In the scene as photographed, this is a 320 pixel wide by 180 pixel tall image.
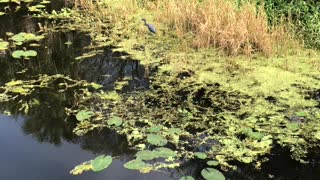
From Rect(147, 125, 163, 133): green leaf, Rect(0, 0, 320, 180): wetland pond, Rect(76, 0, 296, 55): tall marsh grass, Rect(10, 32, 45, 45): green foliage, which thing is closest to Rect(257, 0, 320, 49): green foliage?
Rect(76, 0, 296, 55): tall marsh grass

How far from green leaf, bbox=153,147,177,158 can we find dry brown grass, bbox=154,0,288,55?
181cm

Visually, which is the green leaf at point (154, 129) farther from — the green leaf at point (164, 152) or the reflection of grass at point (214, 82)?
the green leaf at point (164, 152)

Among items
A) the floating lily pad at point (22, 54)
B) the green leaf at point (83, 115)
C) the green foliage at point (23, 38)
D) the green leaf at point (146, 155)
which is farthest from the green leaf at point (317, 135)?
the green foliage at point (23, 38)

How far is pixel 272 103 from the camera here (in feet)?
12.5

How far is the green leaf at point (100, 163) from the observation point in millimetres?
3035

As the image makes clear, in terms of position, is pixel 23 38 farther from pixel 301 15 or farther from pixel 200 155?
pixel 301 15

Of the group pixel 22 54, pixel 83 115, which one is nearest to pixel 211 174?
pixel 83 115

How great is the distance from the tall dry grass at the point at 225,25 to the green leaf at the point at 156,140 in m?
1.71

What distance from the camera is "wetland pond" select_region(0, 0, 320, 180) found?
10.1 feet

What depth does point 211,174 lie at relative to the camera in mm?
2918

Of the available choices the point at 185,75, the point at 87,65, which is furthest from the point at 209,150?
the point at 87,65

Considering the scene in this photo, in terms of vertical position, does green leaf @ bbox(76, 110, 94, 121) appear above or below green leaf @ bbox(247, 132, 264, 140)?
above

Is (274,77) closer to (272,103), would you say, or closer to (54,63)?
(272,103)

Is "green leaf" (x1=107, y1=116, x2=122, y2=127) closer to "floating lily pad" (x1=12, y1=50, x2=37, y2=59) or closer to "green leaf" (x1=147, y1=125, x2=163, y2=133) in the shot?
"green leaf" (x1=147, y1=125, x2=163, y2=133)
